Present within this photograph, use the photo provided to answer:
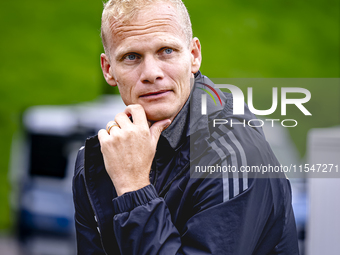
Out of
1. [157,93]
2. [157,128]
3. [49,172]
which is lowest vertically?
[157,128]

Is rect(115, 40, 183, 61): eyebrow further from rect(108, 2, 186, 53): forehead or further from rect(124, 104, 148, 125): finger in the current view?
rect(124, 104, 148, 125): finger

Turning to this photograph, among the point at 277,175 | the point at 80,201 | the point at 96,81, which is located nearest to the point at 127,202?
the point at 80,201

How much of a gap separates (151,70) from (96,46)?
35.0ft

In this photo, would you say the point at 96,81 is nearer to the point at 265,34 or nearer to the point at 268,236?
the point at 265,34

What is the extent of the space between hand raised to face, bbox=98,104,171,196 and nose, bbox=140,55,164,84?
126 millimetres

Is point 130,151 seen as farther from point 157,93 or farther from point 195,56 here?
point 195,56

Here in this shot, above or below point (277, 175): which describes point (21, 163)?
above

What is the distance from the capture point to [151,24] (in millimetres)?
1591

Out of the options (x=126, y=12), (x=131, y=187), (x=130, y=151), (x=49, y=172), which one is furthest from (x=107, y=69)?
(x=49, y=172)

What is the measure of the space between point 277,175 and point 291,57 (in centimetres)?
1010

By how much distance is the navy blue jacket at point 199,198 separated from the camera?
1454 mm

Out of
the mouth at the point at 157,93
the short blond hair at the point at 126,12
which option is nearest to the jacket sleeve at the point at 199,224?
the mouth at the point at 157,93

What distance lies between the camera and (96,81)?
11.5 m

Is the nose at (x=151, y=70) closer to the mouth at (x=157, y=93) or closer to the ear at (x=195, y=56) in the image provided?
the mouth at (x=157, y=93)
